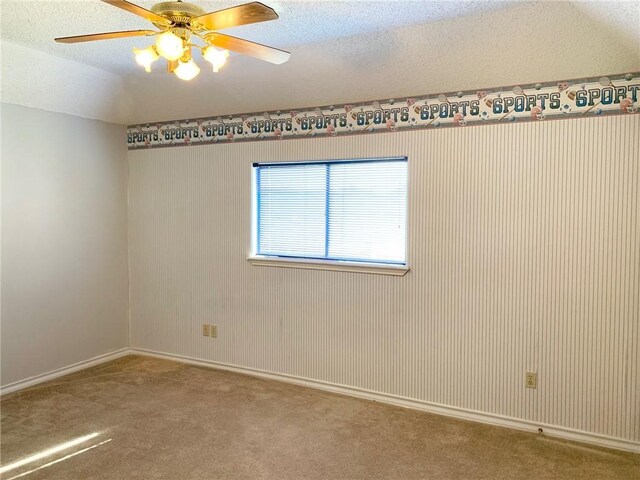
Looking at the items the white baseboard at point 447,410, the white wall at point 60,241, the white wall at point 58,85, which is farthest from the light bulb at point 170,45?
the white baseboard at point 447,410

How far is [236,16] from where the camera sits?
1.94m

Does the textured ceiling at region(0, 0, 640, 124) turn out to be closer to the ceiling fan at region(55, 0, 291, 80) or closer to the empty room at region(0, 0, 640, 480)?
the empty room at region(0, 0, 640, 480)

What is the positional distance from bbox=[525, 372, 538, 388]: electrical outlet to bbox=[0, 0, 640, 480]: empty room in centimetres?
1

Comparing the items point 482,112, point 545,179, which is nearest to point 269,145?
point 482,112

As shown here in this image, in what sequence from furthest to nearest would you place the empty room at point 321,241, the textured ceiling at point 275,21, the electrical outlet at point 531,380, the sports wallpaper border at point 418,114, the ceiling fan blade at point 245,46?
the electrical outlet at point 531,380, the sports wallpaper border at point 418,114, the empty room at point 321,241, the textured ceiling at point 275,21, the ceiling fan blade at point 245,46

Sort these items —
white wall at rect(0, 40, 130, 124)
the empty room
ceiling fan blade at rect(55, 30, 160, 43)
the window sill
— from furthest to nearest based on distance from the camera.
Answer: the window sill, white wall at rect(0, 40, 130, 124), the empty room, ceiling fan blade at rect(55, 30, 160, 43)

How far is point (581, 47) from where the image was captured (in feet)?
9.09

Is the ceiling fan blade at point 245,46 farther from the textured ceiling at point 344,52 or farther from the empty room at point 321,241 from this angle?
the textured ceiling at point 344,52

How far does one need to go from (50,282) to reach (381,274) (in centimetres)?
263

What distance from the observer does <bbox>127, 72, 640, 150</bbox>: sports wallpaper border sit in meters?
2.94

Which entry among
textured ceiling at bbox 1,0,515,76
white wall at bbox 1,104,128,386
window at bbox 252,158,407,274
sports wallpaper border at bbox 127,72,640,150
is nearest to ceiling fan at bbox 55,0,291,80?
textured ceiling at bbox 1,0,515,76

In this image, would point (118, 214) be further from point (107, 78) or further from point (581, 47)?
point (581, 47)

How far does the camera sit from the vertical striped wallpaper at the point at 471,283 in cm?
298

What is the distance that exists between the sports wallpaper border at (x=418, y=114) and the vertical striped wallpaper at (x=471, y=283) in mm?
79
